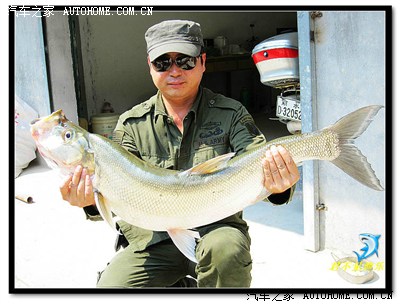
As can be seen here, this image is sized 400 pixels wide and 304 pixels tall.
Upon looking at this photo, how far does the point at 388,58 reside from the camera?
360 centimetres

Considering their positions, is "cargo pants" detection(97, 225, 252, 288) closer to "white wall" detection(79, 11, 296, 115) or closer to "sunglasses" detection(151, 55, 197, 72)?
"sunglasses" detection(151, 55, 197, 72)

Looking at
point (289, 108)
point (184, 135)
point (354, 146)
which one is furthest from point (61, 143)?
point (289, 108)

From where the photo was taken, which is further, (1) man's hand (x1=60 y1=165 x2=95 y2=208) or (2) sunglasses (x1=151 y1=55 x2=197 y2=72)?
(2) sunglasses (x1=151 y1=55 x2=197 y2=72)

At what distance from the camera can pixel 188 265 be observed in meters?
2.97

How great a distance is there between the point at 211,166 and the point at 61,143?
0.75 m

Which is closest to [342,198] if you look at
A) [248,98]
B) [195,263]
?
[195,263]

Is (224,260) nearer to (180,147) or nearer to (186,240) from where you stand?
(186,240)

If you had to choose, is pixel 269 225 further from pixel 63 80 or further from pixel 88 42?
pixel 88 42

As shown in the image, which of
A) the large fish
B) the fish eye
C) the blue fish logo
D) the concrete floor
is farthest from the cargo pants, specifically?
the blue fish logo

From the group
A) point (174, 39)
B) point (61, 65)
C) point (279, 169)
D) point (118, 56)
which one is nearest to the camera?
point (279, 169)

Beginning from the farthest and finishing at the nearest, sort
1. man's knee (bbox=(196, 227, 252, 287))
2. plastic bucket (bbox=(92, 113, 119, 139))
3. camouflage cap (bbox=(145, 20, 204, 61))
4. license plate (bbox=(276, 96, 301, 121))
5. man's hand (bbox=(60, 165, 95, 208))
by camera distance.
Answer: plastic bucket (bbox=(92, 113, 119, 139)), license plate (bbox=(276, 96, 301, 121)), camouflage cap (bbox=(145, 20, 204, 61)), man's hand (bbox=(60, 165, 95, 208)), man's knee (bbox=(196, 227, 252, 287))

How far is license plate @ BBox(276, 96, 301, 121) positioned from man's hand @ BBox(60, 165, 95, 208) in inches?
97.0

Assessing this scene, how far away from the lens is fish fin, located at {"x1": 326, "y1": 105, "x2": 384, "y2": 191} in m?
2.67

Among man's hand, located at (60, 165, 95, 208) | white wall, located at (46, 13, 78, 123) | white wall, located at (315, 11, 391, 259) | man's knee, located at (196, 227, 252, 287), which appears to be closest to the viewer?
man's knee, located at (196, 227, 252, 287)
